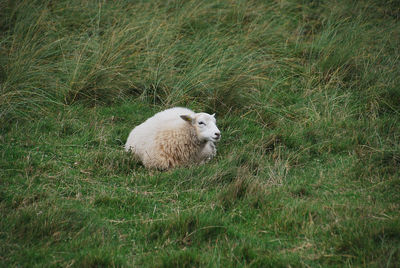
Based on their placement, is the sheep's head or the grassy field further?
the sheep's head

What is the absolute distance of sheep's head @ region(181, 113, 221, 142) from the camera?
537 cm

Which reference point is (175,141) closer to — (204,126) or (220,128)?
(204,126)

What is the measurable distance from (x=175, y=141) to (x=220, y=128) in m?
0.93

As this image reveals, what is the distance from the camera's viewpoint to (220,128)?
6.20m

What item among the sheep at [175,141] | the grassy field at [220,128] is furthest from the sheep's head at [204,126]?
the grassy field at [220,128]

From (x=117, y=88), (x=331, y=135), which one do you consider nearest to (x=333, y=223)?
(x=331, y=135)

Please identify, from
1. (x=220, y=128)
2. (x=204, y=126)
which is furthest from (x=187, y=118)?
(x=220, y=128)

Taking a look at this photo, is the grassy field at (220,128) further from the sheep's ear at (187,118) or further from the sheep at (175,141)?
the sheep's ear at (187,118)

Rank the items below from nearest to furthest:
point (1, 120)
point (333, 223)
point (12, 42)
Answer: point (333, 223) < point (1, 120) < point (12, 42)

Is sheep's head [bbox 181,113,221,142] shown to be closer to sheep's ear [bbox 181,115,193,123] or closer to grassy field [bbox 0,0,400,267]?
sheep's ear [bbox 181,115,193,123]

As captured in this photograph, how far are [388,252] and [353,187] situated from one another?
4.46 feet

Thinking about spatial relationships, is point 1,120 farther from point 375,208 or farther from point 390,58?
point 390,58

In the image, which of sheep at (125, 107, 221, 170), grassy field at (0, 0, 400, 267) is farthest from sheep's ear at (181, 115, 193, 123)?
grassy field at (0, 0, 400, 267)

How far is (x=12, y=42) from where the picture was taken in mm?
6859
